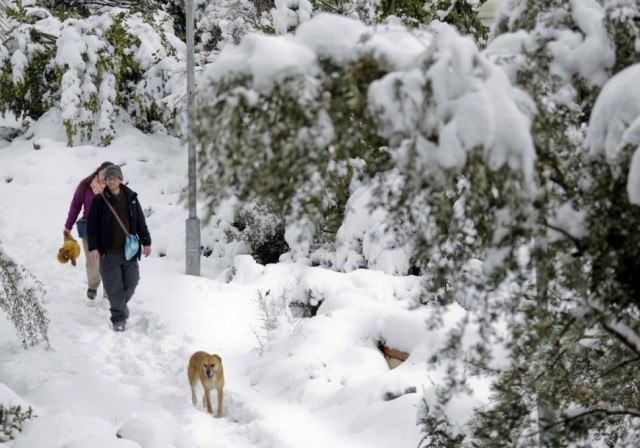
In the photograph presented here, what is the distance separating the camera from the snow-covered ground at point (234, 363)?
19.9 feet

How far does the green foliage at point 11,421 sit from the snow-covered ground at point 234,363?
2.0 inches

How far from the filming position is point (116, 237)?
328 inches

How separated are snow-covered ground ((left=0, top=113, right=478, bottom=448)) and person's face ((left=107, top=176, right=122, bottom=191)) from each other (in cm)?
157

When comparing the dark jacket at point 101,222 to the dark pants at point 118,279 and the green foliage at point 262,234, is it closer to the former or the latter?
the dark pants at point 118,279

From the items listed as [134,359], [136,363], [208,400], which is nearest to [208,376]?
[208,400]

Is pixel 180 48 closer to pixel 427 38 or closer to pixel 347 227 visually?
pixel 347 227

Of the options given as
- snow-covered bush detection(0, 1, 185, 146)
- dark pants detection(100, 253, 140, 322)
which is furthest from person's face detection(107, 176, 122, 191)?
snow-covered bush detection(0, 1, 185, 146)

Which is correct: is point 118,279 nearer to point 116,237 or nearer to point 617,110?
point 116,237

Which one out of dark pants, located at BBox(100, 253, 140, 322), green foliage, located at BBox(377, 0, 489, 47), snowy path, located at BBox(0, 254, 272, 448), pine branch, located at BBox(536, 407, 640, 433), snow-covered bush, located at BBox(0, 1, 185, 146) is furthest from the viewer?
snow-covered bush, located at BBox(0, 1, 185, 146)

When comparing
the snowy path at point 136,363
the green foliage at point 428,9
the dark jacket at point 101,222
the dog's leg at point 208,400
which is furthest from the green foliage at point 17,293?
the green foliage at point 428,9

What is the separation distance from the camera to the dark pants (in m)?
8.39

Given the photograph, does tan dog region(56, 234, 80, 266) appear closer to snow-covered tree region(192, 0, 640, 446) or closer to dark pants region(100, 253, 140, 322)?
dark pants region(100, 253, 140, 322)

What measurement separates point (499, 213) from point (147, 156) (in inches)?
664

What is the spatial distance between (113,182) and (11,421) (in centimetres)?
307
